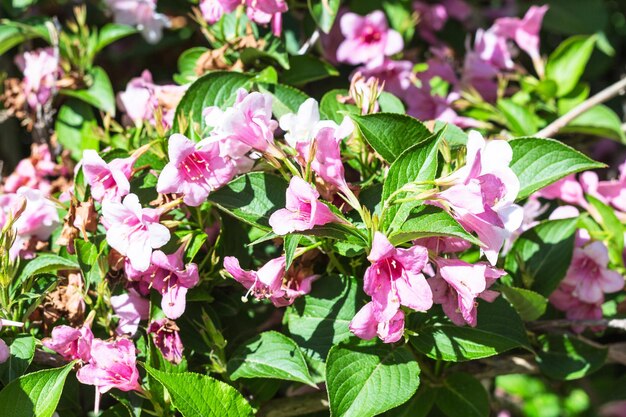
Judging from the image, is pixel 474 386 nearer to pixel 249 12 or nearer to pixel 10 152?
pixel 249 12

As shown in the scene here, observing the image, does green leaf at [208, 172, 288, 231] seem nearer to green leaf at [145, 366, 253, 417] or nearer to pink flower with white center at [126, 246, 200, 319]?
pink flower with white center at [126, 246, 200, 319]

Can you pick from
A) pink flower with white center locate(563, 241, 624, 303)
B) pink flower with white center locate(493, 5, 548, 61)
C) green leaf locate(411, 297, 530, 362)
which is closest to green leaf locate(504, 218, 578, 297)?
pink flower with white center locate(563, 241, 624, 303)

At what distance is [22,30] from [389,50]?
0.87 meters

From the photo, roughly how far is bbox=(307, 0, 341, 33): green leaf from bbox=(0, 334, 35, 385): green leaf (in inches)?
34.7

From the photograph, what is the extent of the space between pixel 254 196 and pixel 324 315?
24cm

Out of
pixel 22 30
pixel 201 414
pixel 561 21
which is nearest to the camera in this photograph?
pixel 201 414

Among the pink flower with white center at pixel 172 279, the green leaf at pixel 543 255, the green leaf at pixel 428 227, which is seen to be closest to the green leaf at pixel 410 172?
the green leaf at pixel 428 227

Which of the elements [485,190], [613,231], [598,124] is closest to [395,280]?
[485,190]

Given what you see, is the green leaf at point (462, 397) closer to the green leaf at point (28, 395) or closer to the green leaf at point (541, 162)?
the green leaf at point (541, 162)

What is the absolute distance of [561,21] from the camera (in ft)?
8.15

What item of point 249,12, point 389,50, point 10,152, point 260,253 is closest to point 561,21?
point 389,50

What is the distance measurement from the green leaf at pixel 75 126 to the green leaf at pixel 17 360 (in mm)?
611

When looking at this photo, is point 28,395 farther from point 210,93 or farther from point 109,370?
point 210,93

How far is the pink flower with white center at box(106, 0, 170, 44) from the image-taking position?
6.66 feet
